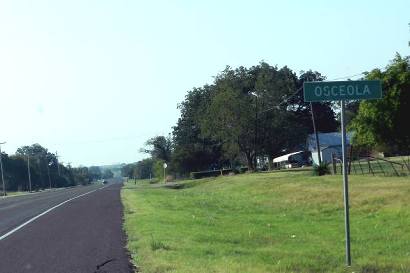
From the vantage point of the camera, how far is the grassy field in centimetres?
1063

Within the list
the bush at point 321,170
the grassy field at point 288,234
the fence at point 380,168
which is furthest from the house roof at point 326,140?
the grassy field at point 288,234

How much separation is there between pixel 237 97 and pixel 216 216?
46970 mm

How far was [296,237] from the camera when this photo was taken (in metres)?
15.1

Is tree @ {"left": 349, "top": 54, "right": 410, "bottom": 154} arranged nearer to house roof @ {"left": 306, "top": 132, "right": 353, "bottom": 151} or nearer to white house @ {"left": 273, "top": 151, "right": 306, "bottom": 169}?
white house @ {"left": 273, "top": 151, "right": 306, "bottom": 169}

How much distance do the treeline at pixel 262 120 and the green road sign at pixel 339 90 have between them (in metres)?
22.5

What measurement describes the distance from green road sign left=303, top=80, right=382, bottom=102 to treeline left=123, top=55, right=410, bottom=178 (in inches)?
884

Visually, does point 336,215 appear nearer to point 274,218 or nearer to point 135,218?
point 274,218

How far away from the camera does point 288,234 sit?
Result: 52.1 ft

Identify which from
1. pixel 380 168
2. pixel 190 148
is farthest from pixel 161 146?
pixel 380 168

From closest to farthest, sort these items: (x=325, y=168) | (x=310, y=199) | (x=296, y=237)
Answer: (x=296, y=237) → (x=310, y=199) → (x=325, y=168)

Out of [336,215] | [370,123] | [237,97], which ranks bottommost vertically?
[336,215]

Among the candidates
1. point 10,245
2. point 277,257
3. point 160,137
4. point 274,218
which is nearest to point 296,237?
point 277,257

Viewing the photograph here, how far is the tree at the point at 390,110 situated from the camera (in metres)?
31.2

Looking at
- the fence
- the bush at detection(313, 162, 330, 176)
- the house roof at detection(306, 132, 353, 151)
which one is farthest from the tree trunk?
the bush at detection(313, 162, 330, 176)
